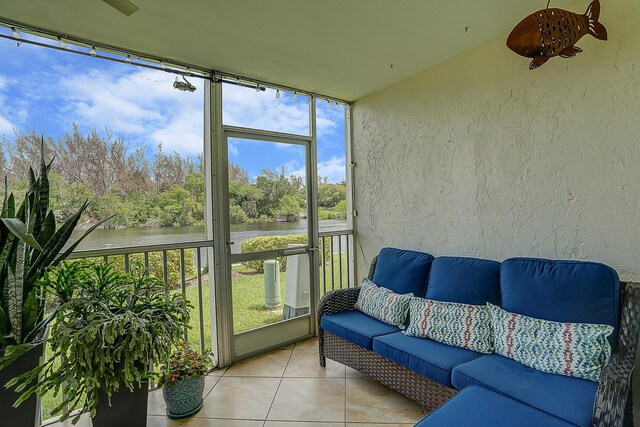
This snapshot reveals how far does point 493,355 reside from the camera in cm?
184

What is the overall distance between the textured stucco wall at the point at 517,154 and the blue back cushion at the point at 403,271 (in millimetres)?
218

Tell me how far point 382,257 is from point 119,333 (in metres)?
2.06

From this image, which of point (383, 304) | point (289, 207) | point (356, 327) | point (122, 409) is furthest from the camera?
point (289, 207)

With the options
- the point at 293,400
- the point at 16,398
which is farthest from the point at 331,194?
the point at 16,398

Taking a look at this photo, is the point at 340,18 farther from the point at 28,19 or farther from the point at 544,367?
the point at 544,367

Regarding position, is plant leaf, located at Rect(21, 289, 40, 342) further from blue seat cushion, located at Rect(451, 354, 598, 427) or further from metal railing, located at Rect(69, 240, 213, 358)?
blue seat cushion, located at Rect(451, 354, 598, 427)

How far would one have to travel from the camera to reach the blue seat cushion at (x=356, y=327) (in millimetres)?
2256

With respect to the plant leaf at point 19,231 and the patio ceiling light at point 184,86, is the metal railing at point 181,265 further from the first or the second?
the patio ceiling light at point 184,86

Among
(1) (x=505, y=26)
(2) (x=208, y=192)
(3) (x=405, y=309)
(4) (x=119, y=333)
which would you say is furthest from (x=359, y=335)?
(1) (x=505, y=26)

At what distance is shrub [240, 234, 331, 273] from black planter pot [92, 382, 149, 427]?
1309 mm

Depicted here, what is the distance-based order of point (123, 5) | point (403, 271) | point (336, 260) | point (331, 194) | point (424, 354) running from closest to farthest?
point (123, 5), point (424, 354), point (403, 271), point (331, 194), point (336, 260)

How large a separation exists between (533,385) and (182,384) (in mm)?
1997

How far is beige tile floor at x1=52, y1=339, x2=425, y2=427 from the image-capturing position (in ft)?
6.57

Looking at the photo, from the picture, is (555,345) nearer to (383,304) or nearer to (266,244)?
(383,304)
